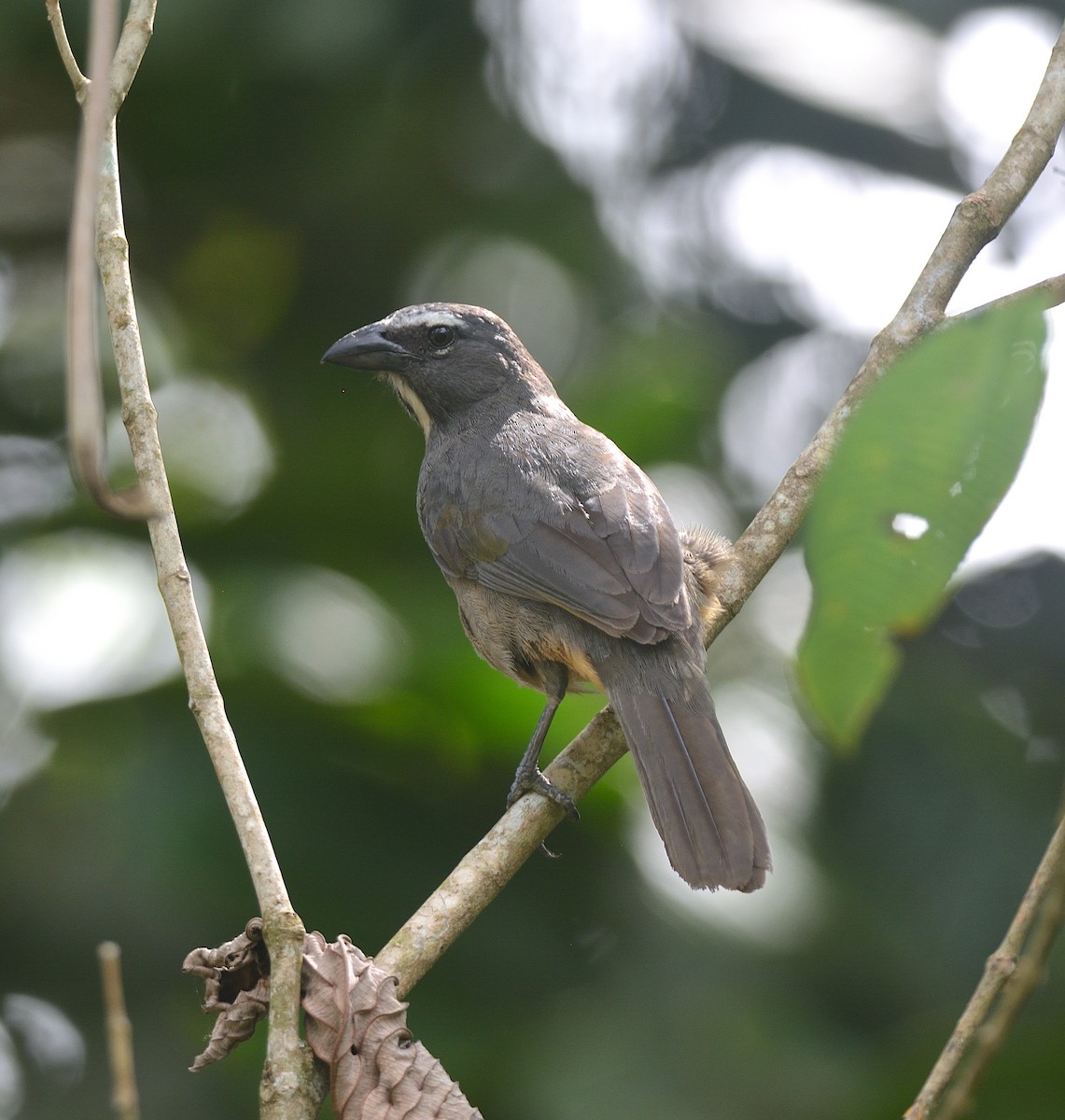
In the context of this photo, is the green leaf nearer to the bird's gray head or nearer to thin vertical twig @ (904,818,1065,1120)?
thin vertical twig @ (904,818,1065,1120)

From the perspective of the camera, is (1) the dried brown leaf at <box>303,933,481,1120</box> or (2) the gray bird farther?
(2) the gray bird

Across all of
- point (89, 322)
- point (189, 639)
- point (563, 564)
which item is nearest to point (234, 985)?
point (189, 639)

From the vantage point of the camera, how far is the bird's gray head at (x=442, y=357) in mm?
5094

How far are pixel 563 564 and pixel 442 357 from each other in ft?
4.28

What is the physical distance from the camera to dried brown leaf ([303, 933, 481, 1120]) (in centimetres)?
259

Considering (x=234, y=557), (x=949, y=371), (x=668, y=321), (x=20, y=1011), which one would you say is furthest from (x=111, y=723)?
(x=949, y=371)

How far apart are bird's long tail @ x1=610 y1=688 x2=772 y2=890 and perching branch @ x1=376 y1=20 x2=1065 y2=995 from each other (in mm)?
222

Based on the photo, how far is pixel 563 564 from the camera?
4.16 metres

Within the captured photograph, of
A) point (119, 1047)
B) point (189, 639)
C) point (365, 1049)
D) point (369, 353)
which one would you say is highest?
point (369, 353)

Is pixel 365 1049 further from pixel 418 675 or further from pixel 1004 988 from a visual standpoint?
pixel 418 675

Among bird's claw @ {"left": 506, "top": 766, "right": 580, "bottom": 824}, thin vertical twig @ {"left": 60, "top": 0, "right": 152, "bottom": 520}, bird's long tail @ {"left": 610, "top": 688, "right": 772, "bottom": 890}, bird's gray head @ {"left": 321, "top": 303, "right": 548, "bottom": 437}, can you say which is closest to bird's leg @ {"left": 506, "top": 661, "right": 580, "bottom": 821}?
bird's claw @ {"left": 506, "top": 766, "right": 580, "bottom": 824}

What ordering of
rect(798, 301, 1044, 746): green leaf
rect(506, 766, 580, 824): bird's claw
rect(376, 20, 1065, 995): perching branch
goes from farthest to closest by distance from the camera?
rect(506, 766, 580, 824): bird's claw → rect(376, 20, 1065, 995): perching branch → rect(798, 301, 1044, 746): green leaf

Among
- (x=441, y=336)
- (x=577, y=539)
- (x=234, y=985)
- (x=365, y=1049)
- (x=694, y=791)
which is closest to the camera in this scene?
(x=365, y=1049)

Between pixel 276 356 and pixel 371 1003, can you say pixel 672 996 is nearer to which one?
pixel 371 1003
